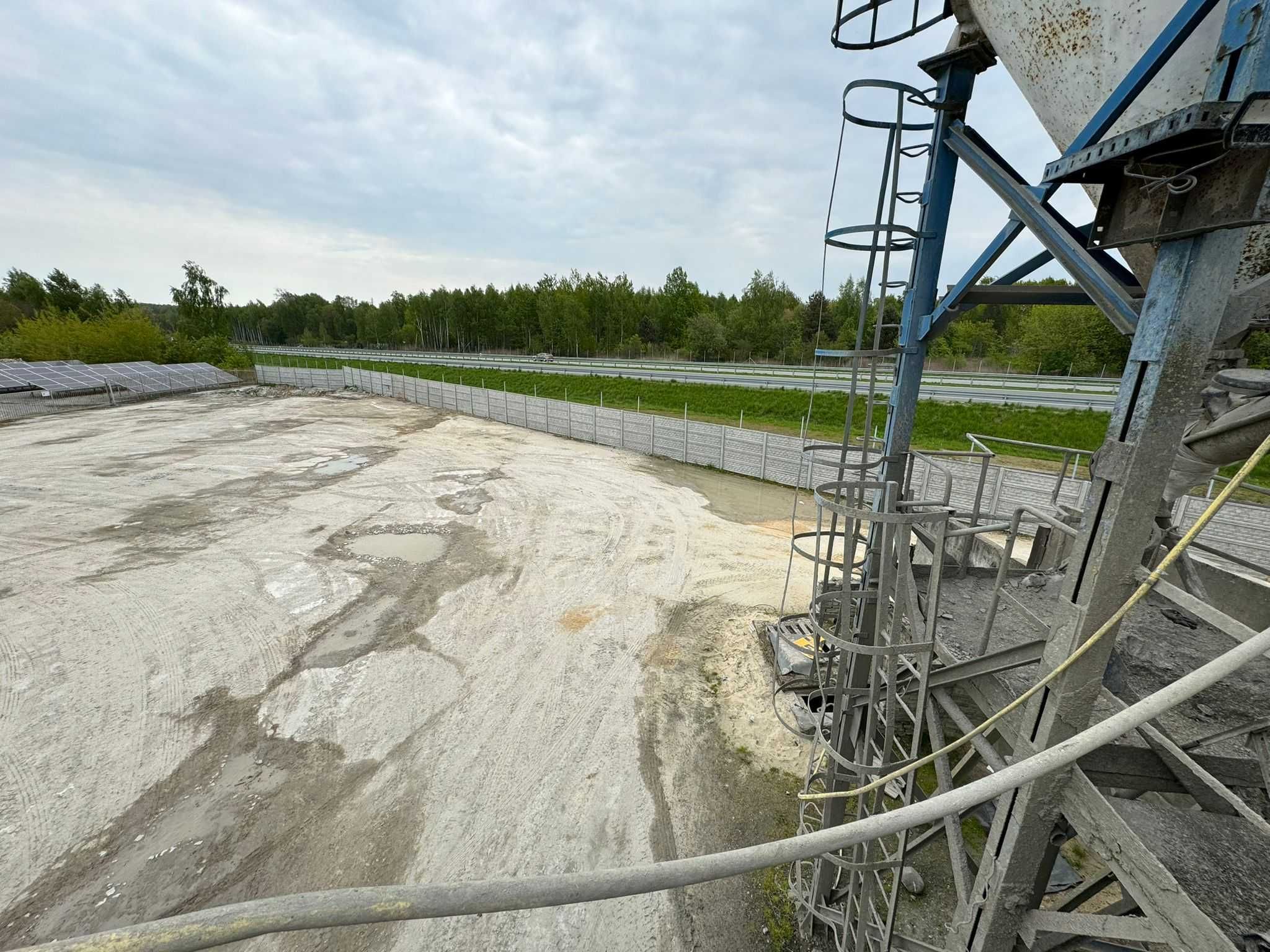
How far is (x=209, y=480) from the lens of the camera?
1600 centimetres

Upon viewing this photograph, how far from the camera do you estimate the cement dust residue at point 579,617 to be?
8719mm

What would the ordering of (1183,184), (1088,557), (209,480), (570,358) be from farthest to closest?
(570,358) → (209,480) → (1088,557) → (1183,184)

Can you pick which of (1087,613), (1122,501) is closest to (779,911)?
(1087,613)

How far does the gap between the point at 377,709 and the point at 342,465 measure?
529 inches

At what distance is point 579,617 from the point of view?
902 centimetres

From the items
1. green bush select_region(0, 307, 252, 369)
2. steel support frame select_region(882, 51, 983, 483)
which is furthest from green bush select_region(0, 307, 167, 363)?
steel support frame select_region(882, 51, 983, 483)

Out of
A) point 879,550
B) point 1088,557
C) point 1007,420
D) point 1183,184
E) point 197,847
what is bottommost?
point 197,847

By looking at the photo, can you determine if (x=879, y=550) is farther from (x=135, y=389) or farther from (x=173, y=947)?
(x=135, y=389)

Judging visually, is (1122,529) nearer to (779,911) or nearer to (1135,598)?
(1135,598)

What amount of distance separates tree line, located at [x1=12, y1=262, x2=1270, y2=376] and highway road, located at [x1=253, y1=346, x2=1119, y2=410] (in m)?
2.83

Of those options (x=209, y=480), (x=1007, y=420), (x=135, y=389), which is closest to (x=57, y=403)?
(x=135, y=389)

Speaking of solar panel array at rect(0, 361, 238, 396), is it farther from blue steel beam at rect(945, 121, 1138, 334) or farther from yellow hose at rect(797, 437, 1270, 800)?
yellow hose at rect(797, 437, 1270, 800)

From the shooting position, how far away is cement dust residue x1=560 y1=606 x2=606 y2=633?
8.72 metres

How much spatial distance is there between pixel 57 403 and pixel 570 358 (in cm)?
4608
